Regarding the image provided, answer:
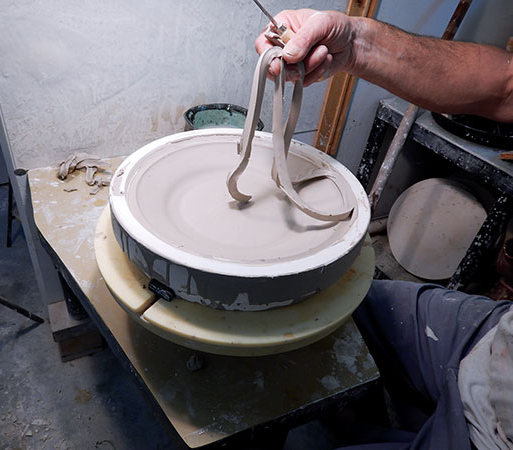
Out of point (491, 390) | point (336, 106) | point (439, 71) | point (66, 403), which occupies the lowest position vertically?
point (66, 403)

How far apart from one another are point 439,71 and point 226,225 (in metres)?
0.93

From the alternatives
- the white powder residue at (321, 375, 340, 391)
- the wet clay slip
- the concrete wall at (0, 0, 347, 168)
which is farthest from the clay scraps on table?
the white powder residue at (321, 375, 340, 391)

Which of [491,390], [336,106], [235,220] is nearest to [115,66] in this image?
[235,220]

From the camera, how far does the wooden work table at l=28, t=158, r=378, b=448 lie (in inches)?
36.0

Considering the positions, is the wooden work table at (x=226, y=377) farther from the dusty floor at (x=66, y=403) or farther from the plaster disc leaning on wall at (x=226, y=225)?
the dusty floor at (x=66, y=403)

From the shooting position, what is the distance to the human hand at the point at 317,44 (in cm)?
104

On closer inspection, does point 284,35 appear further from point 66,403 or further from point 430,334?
point 66,403

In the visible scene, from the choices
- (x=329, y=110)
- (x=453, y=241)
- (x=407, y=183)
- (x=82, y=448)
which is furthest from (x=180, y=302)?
(x=407, y=183)

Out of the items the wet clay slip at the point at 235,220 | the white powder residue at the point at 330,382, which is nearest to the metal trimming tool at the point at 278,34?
the wet clay slip at the point at 235,220

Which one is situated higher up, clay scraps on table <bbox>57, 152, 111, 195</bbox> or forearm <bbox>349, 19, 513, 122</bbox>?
forearm <bbox>349, 19, 513, 122</bbox>

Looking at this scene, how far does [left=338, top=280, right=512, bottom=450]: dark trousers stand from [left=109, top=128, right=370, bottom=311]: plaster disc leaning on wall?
487 millimetres

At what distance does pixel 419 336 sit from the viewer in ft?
4.19

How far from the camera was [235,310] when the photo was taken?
852 mm

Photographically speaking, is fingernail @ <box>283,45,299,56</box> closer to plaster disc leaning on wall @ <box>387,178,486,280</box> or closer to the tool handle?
the tool handle
